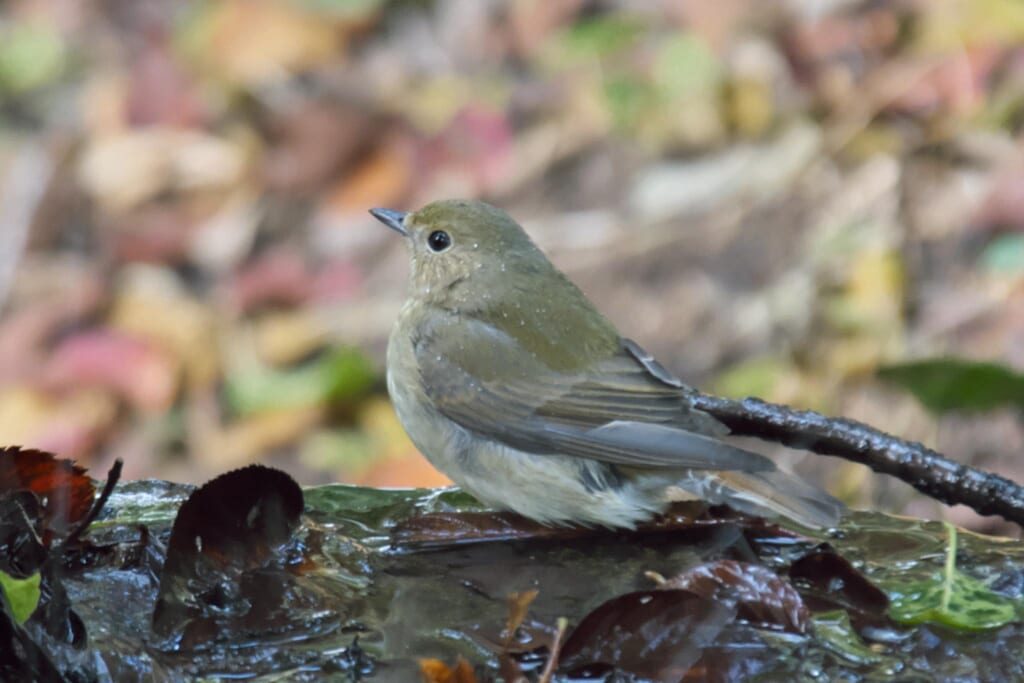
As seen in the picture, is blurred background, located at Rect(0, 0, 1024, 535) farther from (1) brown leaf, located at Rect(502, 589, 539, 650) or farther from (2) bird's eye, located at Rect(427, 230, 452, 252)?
(1) brown leaf, located at Rect(502, 589, 539, 650)

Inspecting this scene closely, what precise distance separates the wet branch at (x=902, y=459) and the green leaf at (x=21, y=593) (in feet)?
5.02

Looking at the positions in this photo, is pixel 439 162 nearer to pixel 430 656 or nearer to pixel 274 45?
pixel 274 45

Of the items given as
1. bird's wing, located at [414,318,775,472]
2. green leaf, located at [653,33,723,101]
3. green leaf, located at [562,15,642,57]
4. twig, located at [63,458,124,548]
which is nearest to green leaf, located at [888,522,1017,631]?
bird's wing, located at [414,318,775,472]

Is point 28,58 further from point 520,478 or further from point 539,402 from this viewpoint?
point 520,478

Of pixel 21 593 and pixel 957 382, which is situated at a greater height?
pixel 957 382

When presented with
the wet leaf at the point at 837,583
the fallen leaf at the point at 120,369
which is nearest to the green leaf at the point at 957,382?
the wet leaf at the point at 837,583

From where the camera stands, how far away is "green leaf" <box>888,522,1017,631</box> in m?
2.77

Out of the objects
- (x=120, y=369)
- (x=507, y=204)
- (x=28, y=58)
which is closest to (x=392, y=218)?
(x=120, y=369)

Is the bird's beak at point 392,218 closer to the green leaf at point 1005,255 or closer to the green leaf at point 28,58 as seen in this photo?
the green leaf at point 1005,255

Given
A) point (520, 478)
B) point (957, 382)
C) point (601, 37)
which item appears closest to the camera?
point (520, 478)

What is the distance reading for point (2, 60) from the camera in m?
9.02

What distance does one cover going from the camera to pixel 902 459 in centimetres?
293

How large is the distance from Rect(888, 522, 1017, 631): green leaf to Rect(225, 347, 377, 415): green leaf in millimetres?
3650

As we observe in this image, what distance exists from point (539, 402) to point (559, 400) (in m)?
0.05
